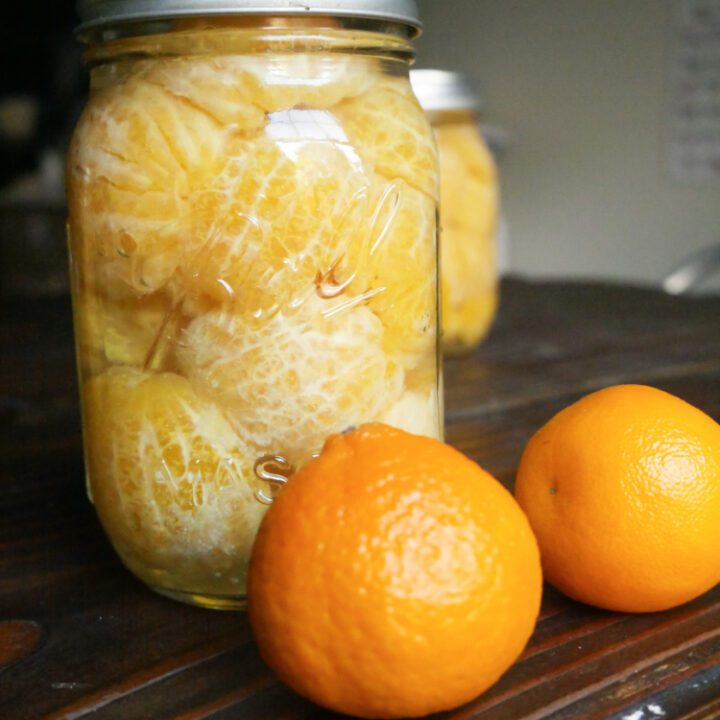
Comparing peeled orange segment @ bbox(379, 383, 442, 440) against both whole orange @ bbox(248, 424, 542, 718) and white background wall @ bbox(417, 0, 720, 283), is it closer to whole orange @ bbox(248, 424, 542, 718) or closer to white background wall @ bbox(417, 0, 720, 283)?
whole orange @ bbox(248, 424, 542, 718)

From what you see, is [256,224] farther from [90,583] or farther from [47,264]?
[47,264]

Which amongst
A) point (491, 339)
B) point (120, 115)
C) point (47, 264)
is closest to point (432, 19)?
point (47, 264)

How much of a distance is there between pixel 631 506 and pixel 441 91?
0.65 meters

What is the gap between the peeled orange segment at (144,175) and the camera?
16.9 inches

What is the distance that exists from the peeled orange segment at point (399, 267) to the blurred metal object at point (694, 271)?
1.64 m

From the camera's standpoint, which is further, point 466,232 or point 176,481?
point 466,232

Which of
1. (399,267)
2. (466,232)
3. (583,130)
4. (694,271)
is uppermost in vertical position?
(399,267)

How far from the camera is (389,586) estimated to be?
33 cm

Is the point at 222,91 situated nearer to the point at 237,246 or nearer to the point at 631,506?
the point at 237,246

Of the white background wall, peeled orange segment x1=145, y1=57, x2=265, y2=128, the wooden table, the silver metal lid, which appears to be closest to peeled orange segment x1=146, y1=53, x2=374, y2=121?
peeled orange segment x1=145, y1=57, x2=265, y2=128

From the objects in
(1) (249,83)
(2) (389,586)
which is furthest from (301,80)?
(2) (389,586)

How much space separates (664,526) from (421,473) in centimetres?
14

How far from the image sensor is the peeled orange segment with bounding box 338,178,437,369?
1.47 feet

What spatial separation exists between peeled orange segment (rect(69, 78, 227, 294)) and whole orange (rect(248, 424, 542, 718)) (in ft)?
0.49
